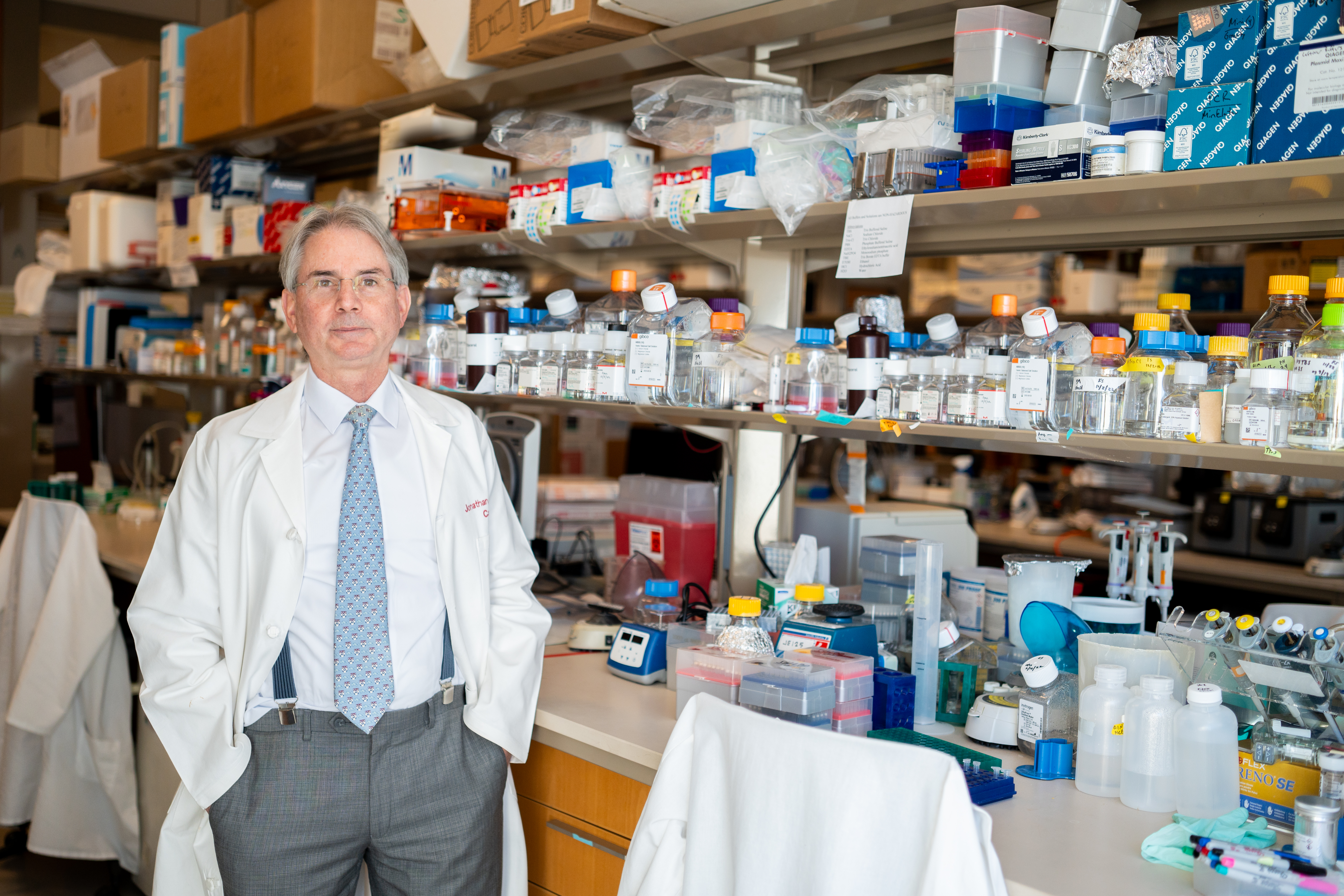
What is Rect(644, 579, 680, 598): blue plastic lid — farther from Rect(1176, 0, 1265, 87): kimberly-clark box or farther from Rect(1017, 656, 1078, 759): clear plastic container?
Rect(1176, 0, 1265, 87): kimberly-clark box

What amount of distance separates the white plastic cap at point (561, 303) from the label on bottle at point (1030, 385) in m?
1.10

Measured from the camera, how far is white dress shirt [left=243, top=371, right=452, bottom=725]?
169 centimetres

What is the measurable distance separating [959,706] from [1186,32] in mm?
1117

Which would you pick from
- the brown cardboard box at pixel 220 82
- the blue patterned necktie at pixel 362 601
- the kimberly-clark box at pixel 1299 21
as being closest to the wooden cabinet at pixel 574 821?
the blue patterned necktie at pixel 362 601

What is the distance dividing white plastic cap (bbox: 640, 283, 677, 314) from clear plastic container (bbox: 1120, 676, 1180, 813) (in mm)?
1150

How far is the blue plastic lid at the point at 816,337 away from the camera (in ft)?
6.66

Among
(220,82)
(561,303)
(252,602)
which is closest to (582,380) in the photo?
(561,303)

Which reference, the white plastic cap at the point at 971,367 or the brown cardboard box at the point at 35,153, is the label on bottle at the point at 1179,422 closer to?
the white plastic cap at the point at 971,367

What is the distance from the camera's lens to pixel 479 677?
1.81 m

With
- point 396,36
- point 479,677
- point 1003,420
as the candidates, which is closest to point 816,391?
point 1003,420

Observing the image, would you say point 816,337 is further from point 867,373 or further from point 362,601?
point 362,601

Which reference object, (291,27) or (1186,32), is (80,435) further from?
(1186,32)

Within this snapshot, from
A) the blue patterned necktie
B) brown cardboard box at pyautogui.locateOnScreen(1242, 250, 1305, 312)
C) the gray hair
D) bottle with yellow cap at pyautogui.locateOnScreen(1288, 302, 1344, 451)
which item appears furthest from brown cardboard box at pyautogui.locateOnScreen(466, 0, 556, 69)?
brown cardboard box at pyautogui.locateOnScreen(1242, 250, 1305, 312)

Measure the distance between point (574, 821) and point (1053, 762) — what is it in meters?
0.81
